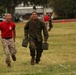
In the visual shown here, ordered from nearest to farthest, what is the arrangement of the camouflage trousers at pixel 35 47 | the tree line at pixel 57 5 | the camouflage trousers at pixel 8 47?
the camouflage trousers at pixel 8 47
the camouflage trousers at pixel 35 47
the tree line at pixel 57 5

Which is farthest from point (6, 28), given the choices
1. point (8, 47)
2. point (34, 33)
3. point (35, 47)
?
point (35, 47)

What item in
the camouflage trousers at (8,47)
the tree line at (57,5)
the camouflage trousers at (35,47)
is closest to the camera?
the camouflage trousers at (8,47)

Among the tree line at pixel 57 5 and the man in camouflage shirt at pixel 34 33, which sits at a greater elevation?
the man in camouflage shirt at pixel 34 33

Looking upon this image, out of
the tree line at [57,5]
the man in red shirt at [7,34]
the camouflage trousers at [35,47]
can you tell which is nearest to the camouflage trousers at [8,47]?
the man in red shirt at [7,34]

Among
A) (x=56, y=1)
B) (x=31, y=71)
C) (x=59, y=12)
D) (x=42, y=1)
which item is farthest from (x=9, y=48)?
(x=59, y=12)

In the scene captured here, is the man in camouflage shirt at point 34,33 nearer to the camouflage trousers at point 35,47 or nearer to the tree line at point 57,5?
the camouflage trousers at point 35,47

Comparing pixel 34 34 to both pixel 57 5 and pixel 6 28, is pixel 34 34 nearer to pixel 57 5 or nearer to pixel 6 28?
pixel 6 28

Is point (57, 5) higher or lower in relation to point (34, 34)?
lower

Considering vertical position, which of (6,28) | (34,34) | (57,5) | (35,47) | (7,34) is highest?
(6,28)

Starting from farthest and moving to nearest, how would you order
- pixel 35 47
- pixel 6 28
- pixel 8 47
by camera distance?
pixel 35 47 → pixel 8 47 → pixel 6 28

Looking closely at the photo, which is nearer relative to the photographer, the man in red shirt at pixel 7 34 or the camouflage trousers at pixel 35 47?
the man in red shirt at pixel 7 34

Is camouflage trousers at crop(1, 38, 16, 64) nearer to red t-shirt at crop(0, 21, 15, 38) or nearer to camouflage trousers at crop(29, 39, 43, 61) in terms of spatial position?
red t-shirt at crop(0, 21, 15, 38)

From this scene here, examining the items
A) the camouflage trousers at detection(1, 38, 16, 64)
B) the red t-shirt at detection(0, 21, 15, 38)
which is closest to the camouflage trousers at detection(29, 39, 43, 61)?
the camouflage trousers at detection(1, 38, 16, 64)

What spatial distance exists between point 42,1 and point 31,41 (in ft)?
191
